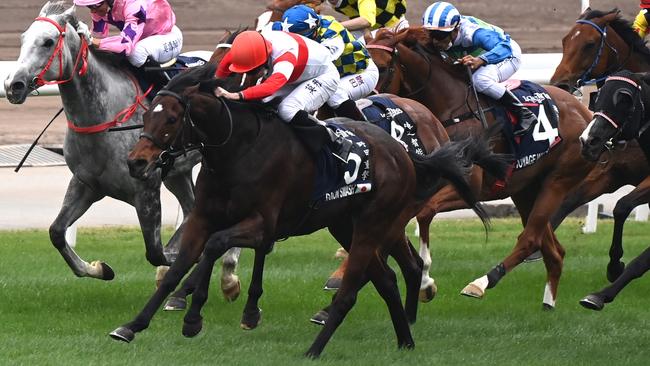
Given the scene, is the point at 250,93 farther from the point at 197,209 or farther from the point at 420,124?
the point at 420,124

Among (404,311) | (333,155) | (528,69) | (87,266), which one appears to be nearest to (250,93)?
(333,155)

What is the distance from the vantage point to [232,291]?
9469 millimetres

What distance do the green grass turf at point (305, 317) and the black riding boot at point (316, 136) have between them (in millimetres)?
974

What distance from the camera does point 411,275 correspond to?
8766 millimetres

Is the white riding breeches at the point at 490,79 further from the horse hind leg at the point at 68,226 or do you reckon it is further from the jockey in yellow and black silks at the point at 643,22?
the horse hind leg at the point at 68,226

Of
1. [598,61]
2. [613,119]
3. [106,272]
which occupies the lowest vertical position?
[106,272]

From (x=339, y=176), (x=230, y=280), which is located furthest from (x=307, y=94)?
(x=230, y=280)

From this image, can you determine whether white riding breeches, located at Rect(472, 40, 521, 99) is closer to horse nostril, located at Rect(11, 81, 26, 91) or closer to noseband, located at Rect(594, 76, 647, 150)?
noseband, located at Rect(594, 76, 647, 150)

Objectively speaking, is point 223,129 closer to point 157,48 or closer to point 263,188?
point 263,188

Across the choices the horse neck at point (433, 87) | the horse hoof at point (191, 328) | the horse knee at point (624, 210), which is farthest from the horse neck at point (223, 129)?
the horse knee at point (624, 210)

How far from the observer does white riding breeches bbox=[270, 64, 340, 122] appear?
8.03m

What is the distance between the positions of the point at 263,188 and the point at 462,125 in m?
2.63

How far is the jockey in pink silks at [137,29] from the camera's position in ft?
31.3

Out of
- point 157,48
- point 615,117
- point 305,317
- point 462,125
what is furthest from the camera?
point 462,125
